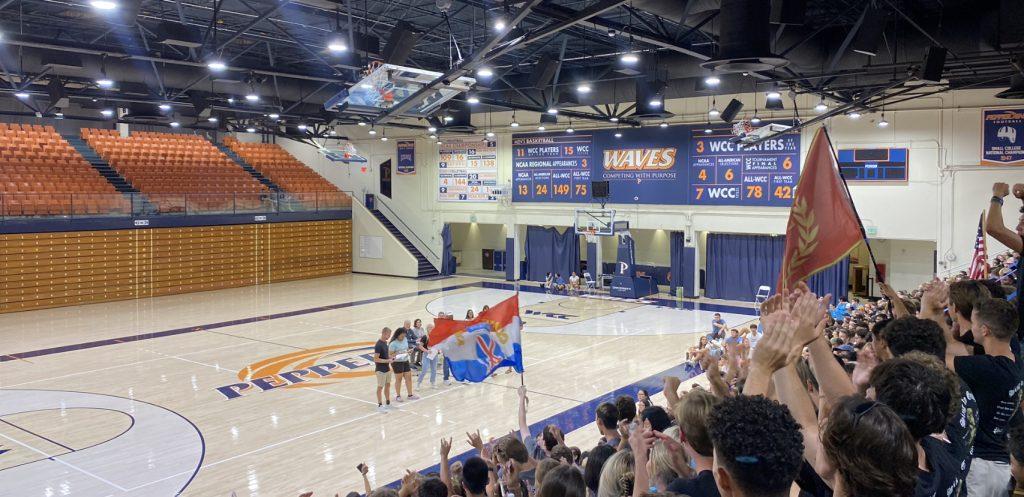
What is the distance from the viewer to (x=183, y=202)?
2902cm

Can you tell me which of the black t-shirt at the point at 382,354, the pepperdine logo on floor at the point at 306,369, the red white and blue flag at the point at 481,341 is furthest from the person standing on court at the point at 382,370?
the pepperdine logo on floor at the point at 306,369

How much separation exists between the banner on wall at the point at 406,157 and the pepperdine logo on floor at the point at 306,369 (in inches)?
668

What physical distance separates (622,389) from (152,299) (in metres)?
20.1

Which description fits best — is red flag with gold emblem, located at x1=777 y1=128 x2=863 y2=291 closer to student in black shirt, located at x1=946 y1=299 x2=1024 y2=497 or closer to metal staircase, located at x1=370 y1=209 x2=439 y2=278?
student in black shirt, located at x1=946 y1=299 x2=1024 y2=497

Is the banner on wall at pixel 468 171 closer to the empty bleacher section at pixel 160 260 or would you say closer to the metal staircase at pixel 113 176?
the empty bleacher section at pixel 160 260

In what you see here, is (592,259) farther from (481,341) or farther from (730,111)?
(481,341)

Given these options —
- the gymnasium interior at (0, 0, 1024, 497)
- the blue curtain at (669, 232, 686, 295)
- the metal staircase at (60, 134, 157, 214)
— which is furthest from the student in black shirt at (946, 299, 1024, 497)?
the metal staircase at (60, 134, 157, 214)

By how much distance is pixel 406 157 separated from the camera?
34.8 meters

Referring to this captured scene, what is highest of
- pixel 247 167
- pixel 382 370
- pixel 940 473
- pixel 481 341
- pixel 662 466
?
pixel 247 167

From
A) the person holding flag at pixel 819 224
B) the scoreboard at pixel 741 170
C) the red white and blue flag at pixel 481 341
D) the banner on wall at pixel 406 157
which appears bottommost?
the red white and blue flag at pixel 481 341

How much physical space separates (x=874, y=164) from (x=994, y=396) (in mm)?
21886

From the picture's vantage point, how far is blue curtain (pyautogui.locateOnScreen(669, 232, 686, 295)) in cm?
2806

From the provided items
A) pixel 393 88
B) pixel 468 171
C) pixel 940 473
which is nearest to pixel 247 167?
pixel 468 171

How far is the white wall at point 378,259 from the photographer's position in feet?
110
